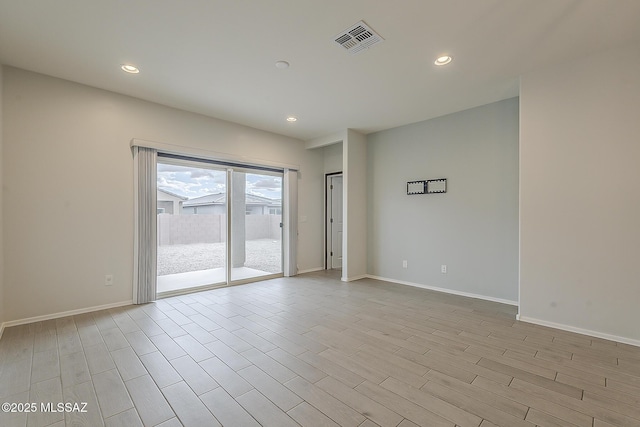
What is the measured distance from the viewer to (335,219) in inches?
258

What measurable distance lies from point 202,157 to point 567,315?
529cm

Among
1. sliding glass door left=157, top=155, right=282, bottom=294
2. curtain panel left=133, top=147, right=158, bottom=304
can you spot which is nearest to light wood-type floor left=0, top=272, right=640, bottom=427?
curtain panel left=133, top=147, right=158, bottom=304

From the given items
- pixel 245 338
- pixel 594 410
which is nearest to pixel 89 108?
pixel 245 338

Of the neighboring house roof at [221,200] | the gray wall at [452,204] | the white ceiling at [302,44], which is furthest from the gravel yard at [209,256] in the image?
the white ceiling at [302,44]

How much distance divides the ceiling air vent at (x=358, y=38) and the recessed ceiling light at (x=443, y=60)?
2.48 feet

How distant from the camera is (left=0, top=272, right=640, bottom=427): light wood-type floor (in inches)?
68.9

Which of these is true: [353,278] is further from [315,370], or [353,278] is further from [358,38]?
[358,38]

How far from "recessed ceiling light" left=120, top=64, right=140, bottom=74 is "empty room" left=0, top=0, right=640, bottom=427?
0.10 metres

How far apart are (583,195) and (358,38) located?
2841 mm

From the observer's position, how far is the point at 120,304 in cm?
381

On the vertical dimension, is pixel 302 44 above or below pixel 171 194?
above

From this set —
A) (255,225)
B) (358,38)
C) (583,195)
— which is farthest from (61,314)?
(583,195)

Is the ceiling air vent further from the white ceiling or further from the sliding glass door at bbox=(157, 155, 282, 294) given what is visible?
the sliding glass door at bbox=(157, 155, 282, 294)

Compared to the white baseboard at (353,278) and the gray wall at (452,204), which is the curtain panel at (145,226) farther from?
the gray wall at (452,204)
